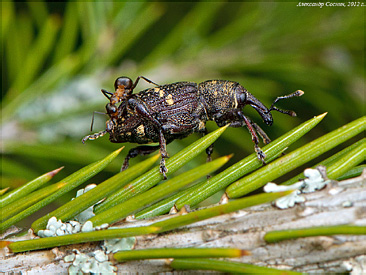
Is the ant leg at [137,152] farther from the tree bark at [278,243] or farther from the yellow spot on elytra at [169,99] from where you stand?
the tree bark at [278,243]

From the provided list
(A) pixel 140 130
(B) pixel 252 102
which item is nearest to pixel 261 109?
(B) pixel 252 102

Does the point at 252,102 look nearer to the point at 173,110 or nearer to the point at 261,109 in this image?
the point at 261,109

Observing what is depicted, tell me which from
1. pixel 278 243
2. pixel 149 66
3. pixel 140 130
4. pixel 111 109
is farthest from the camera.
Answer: pixel 149 66

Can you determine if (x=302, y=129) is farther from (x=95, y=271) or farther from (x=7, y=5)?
(x=7, y=5)

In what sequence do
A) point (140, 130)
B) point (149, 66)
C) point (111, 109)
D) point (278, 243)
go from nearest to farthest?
point (278, 243), point (111, 109), point (140, 130), point (149, 66)

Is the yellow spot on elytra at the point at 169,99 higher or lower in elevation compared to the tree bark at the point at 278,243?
higher

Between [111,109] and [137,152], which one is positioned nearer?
[111,109]

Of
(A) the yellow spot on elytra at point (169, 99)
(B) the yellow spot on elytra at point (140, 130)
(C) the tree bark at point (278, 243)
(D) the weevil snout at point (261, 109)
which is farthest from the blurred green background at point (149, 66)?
(C) the tree bark at point (278, 243)
